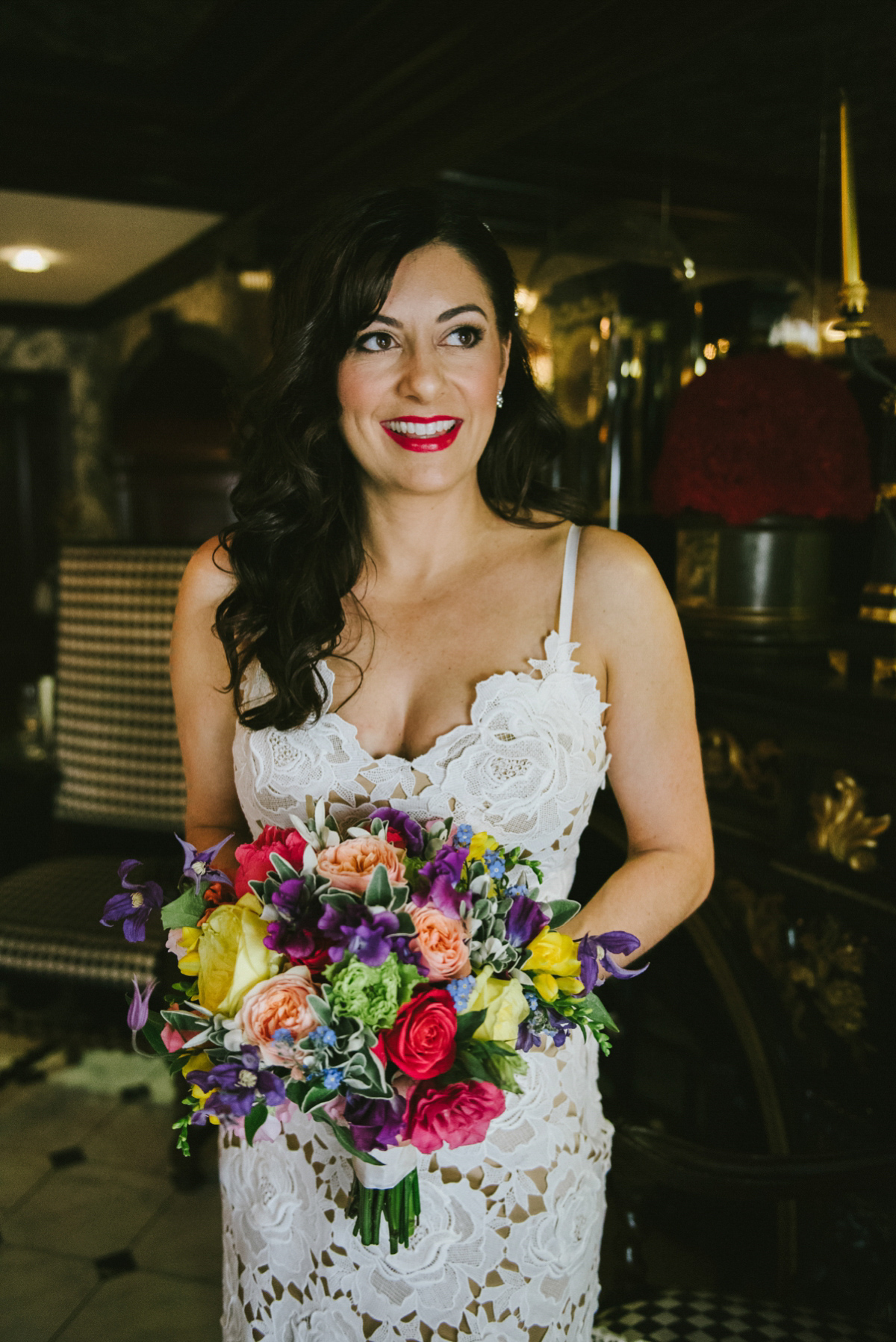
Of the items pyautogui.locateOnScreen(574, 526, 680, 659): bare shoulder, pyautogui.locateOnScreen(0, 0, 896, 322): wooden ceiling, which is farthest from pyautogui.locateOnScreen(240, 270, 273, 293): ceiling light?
pyautogui.locateOnScreen(574, 526, 680, 659): bare shoulder

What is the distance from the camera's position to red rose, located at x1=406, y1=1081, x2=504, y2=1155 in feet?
3.21

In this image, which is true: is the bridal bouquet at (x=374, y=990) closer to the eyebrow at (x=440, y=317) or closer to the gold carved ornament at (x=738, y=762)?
the eyebrow at (x=440, y=317)

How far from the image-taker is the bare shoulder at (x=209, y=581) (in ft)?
5.70

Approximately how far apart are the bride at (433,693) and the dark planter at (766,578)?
505 millimetres

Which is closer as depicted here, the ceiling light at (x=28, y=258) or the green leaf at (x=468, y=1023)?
the green leaf at (x=468, y=1023)

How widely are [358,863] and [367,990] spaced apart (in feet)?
0.45

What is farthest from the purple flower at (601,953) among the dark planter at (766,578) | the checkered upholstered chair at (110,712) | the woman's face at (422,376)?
the checkered upholstered chair at (110,712)

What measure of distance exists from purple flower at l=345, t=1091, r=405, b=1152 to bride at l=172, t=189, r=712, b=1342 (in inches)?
18.2

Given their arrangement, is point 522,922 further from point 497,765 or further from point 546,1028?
point 497,765

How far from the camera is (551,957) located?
42.1 inches

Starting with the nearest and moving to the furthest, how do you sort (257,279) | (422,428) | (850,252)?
(422,428) < (850,252) < (257,279)

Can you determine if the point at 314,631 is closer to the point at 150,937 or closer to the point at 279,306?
the point at 279,306

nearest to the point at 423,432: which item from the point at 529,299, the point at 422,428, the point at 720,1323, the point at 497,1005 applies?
the point at 422,428

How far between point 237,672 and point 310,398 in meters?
0.46
